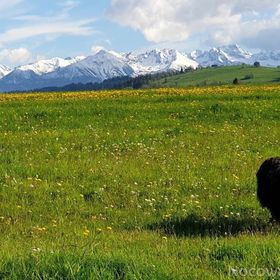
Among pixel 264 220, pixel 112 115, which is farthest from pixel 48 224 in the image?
pixel 112 115

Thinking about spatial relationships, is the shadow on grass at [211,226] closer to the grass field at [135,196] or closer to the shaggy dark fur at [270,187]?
the grass field at [135,196]

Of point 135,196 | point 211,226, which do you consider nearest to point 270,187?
point 211,226

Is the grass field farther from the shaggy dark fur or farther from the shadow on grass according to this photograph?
the shaggy dark fur

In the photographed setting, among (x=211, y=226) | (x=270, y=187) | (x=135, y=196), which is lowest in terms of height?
(x=211, y=226)

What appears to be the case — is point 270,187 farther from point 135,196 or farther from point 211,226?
point 135,196

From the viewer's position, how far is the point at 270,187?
34.8ft

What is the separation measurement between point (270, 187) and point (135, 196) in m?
3.39

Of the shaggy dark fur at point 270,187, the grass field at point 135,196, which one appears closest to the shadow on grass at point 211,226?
the grass field at point 135,196

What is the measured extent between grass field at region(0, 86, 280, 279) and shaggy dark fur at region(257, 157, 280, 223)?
1.14 feet

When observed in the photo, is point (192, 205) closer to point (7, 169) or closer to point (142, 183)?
point (142, 183)

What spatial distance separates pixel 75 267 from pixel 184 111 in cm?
2353

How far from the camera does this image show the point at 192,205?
465 inches

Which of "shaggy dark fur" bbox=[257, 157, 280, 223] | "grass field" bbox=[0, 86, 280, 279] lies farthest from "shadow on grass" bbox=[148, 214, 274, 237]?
"shaggy dark fur" bbox=[257, 157, 280, 223]

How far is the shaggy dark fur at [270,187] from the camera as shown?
10438 millimetres
